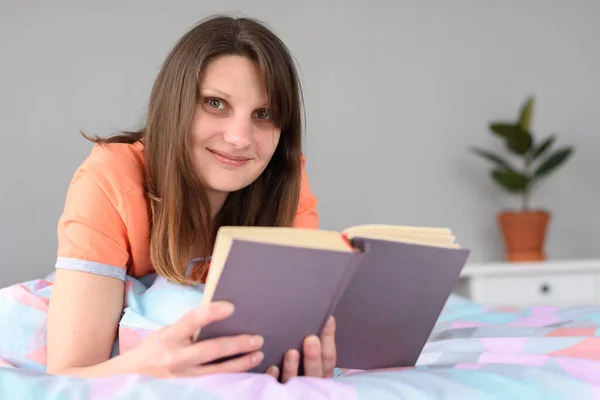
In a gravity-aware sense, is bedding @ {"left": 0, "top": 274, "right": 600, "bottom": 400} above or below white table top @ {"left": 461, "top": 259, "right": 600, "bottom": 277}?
above

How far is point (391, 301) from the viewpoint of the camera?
100 centimetres

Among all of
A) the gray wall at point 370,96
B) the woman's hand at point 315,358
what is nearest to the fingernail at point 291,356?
the woman's hand at point 315,358

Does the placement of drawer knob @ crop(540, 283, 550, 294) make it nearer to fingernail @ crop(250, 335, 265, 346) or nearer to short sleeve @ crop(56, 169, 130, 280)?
short sleeve @ crop(56, 169, 130, 280)

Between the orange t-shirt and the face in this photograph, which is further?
the face

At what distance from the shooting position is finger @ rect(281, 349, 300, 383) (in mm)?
930

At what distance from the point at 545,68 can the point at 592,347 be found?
2.48m

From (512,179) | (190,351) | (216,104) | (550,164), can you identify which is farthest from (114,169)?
(550,164)

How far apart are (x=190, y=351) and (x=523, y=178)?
2.46 metres

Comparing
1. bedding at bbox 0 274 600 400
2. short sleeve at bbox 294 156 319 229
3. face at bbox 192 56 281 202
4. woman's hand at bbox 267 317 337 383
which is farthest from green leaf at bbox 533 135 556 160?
woman's hand at bbox 267 317 337 383

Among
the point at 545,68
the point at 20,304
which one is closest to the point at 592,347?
the point at 20,304

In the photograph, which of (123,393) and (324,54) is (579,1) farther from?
(123,393)

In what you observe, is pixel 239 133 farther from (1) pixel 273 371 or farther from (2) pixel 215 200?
(1) pixel 273 371

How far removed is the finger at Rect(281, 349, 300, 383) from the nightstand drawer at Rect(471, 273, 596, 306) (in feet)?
6.80

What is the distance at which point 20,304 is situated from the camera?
1.33 m
